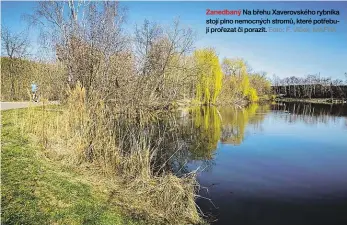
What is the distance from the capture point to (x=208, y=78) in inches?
1666

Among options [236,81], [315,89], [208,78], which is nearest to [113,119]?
[208,78]

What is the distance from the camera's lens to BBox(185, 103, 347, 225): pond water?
6.70 metres

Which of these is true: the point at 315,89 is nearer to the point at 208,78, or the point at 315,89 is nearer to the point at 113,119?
the point at 208,78

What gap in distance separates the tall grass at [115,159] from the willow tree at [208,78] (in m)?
31.3

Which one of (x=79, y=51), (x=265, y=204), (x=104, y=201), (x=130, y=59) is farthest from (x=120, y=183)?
(x=79, y=51)

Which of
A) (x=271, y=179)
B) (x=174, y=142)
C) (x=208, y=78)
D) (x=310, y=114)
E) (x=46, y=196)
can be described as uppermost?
(x=208, y=78)

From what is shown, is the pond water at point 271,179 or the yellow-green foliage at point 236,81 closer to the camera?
the pond water at point 271,179

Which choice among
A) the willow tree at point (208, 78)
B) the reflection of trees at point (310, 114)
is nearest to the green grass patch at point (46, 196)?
the reflection of trees at point (310, 114)

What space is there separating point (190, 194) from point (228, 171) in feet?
12.3

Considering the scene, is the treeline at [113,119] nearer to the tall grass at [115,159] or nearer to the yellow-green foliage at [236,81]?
the tall grass at [115,159]

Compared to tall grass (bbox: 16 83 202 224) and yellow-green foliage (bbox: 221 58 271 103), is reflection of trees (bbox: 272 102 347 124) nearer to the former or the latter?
yellow-green foliage (bbox: 221 58 271 103)

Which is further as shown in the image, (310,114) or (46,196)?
(310,114)

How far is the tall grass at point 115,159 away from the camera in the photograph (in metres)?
5.93

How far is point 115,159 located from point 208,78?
118 ft
